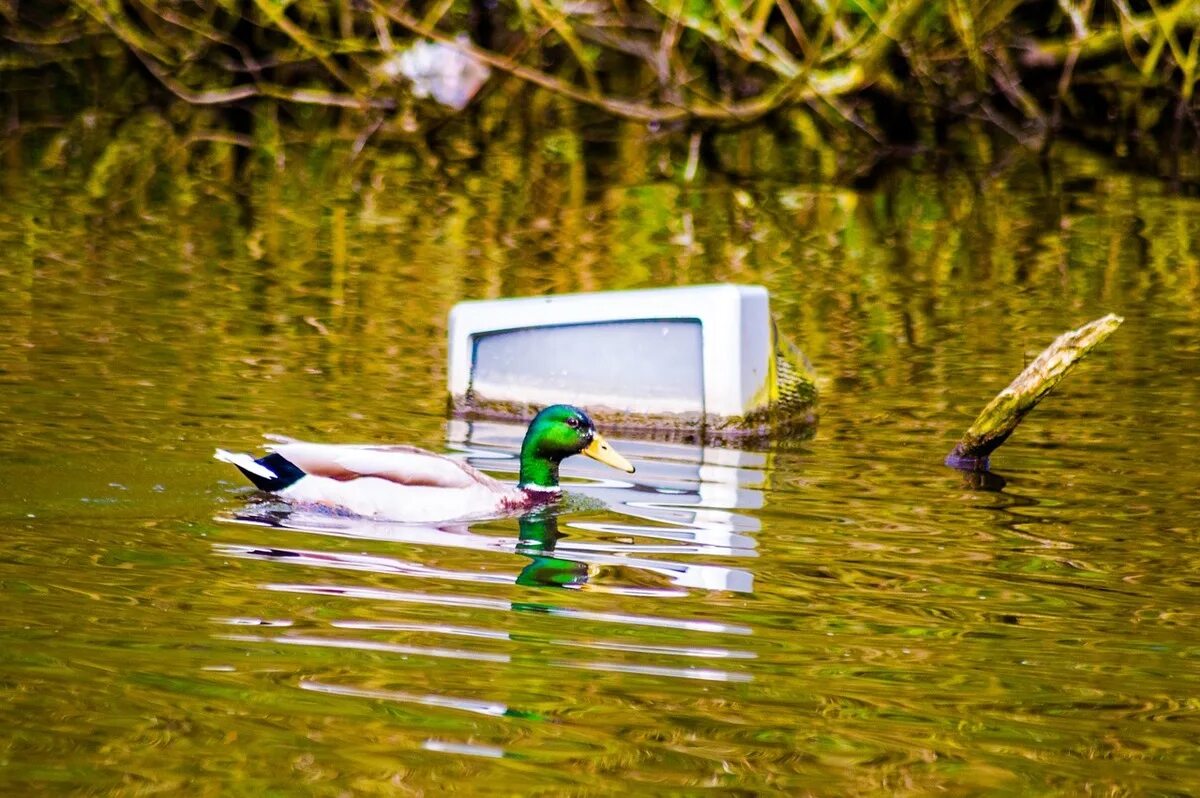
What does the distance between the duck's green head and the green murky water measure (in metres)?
0.20

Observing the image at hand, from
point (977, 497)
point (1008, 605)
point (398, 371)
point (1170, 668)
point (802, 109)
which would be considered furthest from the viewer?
point (802, 109)

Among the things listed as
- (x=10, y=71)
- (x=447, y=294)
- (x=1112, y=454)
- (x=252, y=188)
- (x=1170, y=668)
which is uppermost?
(x=10, y=71)

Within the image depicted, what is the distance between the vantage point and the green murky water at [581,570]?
17.9 feet

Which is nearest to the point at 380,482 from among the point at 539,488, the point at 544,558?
the point at 544,558

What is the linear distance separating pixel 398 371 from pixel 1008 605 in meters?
5.09

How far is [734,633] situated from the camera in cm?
663

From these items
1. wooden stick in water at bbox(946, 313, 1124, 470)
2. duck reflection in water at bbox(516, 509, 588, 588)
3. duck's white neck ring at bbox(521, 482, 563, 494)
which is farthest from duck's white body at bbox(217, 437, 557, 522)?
wooden stick in water at bbox(946, 313, 1124, 470)

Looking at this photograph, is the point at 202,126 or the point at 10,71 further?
the point at 10,71

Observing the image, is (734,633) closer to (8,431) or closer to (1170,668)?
(1170,668)

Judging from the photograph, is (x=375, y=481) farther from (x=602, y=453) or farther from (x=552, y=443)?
(x=602, y=453)

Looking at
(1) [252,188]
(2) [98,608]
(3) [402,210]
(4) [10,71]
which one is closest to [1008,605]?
(2) [98,608]

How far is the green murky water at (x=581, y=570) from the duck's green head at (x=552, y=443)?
0.20 m

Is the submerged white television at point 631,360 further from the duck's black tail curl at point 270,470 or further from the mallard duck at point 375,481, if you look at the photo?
the duck's black tail curl at point 270,470

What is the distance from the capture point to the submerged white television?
10.6 m
